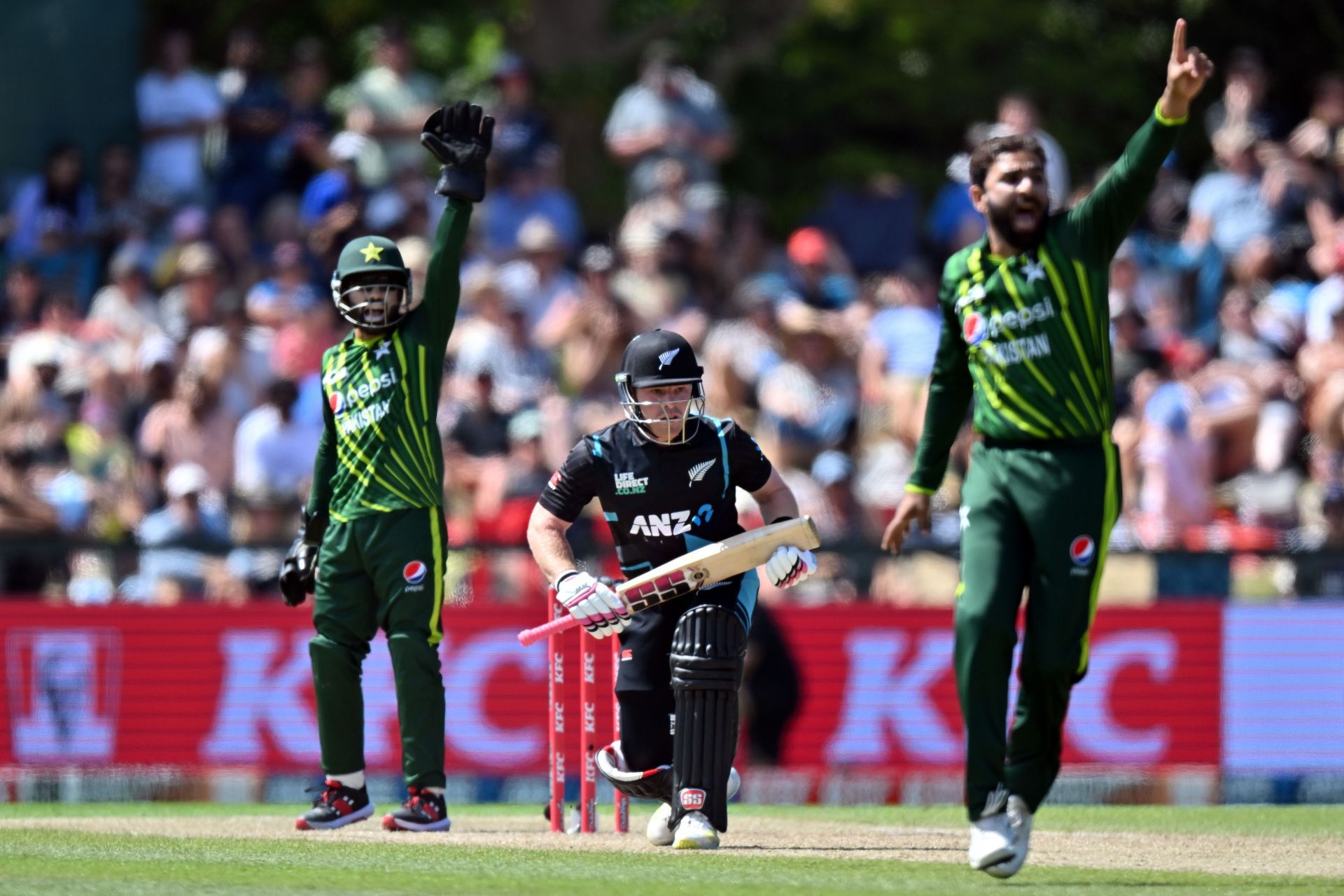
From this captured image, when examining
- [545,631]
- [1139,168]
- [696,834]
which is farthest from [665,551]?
[1139,168]

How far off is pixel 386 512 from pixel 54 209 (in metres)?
9.98

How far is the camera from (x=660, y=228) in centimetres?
1705

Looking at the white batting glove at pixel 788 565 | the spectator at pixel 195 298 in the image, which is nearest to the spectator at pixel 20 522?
the spectator at pixel 195 298

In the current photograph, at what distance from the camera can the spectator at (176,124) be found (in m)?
18.5

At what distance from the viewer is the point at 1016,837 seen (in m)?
6.89

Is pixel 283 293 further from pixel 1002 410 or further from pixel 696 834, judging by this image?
pixel 1002 410

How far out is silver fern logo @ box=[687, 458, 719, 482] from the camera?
830 cm

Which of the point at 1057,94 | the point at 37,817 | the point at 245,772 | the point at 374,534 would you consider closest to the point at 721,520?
A: the point at 374,534

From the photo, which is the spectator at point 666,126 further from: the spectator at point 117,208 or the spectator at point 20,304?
the spectator at point 20,304

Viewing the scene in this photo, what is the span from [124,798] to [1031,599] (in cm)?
723

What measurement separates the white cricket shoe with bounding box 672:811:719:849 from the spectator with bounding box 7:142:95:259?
11.3 meters

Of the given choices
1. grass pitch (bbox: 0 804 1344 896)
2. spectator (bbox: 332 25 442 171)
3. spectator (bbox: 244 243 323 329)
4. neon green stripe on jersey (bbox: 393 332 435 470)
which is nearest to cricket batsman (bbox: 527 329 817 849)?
grass pitch (bbox: 0 804 1344 896)

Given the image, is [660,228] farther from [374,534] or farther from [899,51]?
[374,534]

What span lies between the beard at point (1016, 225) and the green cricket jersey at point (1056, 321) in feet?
0.11
